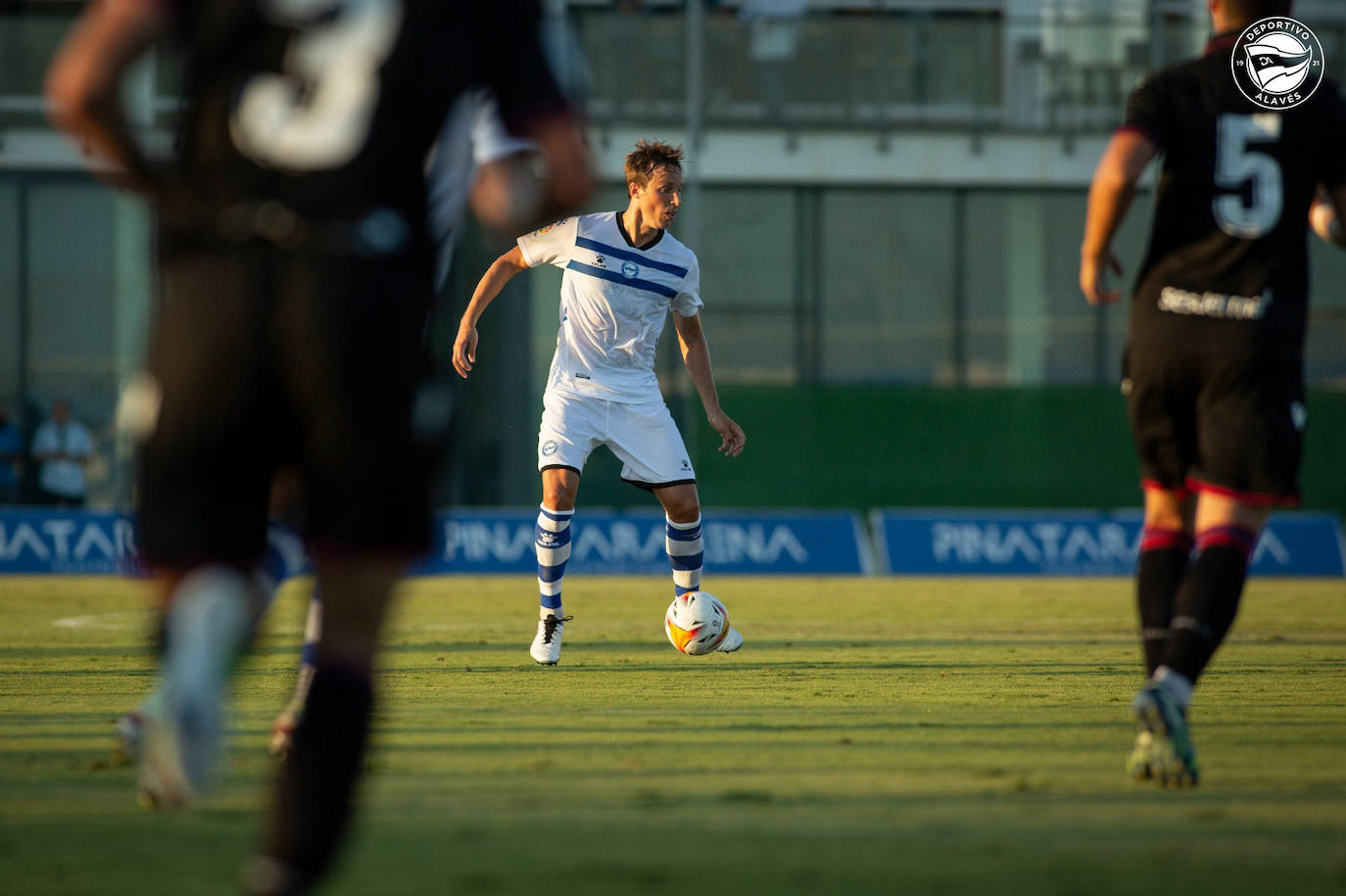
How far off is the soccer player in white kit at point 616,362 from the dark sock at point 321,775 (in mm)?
5617

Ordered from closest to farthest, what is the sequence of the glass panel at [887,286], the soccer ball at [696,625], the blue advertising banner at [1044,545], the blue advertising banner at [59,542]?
the soccer ball at [696,625]
the blue advertising banner at [59,542]
the blue advertising banner at [1044,545]
the glass panel at [887,286]

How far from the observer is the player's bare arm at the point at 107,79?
2.84 m

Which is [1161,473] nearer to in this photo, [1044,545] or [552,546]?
[552,546]

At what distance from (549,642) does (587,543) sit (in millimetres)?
10663

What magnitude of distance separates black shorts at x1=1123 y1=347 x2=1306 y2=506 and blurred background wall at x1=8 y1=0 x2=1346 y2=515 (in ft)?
62.1

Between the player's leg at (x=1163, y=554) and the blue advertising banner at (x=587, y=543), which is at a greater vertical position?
the player's leg at (x=1163, y=554)

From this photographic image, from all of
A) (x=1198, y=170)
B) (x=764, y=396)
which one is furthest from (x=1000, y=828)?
(x=764, y=396)

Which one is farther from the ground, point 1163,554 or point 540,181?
point 540,181

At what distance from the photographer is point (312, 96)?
2861 mm

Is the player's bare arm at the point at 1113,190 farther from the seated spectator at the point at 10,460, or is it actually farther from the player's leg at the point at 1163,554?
the seated spectator at the point at 10,460

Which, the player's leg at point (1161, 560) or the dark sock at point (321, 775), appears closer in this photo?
the dark sock at point (321, 775)

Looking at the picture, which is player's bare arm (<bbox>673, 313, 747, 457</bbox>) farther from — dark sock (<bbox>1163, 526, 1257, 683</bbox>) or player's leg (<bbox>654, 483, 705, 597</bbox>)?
dark sock (<bbox>1163, 526, 1257, 683</bbox>)

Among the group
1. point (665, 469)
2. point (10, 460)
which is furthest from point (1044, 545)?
point (10, 460)

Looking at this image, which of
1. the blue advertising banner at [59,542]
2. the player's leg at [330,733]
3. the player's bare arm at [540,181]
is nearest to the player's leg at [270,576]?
the player's leg at [330,733]
